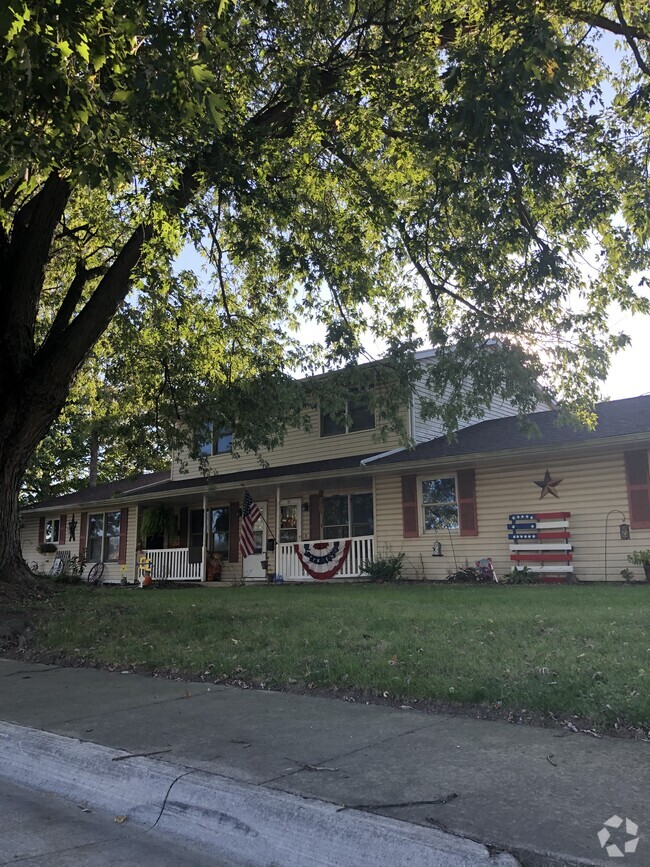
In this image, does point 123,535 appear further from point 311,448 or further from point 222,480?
point 311,448

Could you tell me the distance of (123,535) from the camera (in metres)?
23.8

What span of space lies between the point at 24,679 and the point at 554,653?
540 cm

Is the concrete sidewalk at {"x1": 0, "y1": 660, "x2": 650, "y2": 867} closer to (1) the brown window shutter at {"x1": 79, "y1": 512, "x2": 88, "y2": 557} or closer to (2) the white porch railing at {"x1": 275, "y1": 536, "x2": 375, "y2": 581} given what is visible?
(2) the white porch railing at {"x1": 275, "y1": 536, "x2": 375, "y2": 581}

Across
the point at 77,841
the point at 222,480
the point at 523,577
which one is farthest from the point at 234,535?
the point at 77,841

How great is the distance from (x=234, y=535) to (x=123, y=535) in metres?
5.66

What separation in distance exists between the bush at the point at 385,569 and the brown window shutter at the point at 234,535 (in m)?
5.56

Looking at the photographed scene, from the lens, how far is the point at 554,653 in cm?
585

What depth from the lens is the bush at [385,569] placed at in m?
15.6

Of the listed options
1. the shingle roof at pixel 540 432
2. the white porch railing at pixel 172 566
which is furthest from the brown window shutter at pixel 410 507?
the white porch railing at pixel 172 566

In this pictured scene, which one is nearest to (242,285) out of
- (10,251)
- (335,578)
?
(10,251)

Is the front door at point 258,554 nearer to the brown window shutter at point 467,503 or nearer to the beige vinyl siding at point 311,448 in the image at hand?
the beige vinyl siding at point 311,448

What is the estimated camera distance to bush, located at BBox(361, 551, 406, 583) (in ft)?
51.2

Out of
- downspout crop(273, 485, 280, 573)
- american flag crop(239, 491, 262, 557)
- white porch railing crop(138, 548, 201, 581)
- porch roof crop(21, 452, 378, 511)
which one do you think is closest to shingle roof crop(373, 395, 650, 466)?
porch roof crop(21, 452, 378, 511)

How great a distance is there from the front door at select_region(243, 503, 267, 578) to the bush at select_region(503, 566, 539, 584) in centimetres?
762
